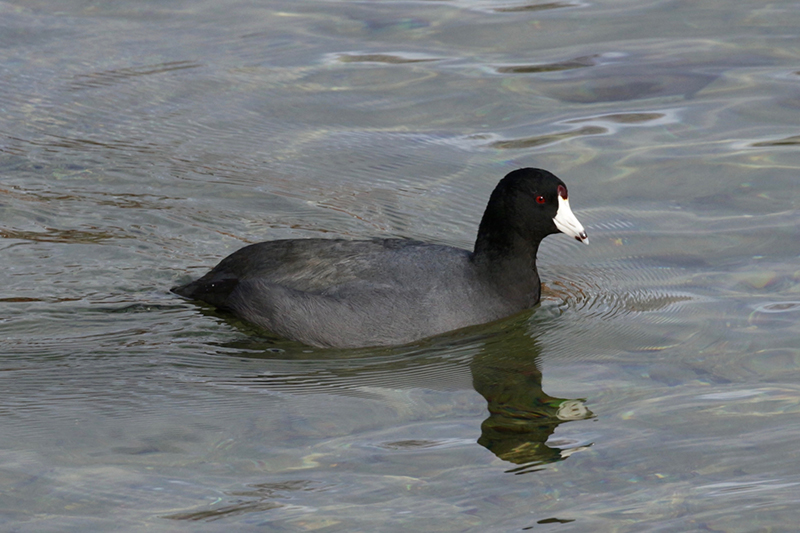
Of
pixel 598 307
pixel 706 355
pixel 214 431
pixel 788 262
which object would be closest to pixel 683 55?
pixel 788 262

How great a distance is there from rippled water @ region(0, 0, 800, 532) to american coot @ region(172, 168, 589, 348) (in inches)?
5.3

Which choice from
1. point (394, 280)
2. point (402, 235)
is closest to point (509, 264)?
point (394, 280)

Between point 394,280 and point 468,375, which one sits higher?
point 394,280

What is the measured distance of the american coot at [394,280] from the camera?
638 centimetres

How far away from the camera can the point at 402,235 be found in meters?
7.85

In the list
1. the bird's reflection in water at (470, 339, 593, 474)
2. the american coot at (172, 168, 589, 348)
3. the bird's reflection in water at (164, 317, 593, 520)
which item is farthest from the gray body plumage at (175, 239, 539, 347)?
the bird's reflection in water at (470, 339, 593, 474)

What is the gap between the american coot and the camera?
6379 mm

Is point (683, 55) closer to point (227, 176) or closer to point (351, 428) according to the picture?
point (227, 176)

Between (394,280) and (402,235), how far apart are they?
1.44 metres

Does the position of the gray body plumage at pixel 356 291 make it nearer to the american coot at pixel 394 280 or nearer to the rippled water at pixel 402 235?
the american coot at pixel 394 280

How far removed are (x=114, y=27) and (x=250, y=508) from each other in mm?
8431

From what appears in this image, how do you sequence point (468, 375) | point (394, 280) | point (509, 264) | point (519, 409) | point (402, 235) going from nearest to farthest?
point (519, 409) → point (468, 375) → point (394, 280) → point (509, 264) → point (402, 235)

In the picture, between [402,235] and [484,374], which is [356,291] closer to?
[484,374]

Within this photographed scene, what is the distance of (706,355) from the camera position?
610 centimetres
